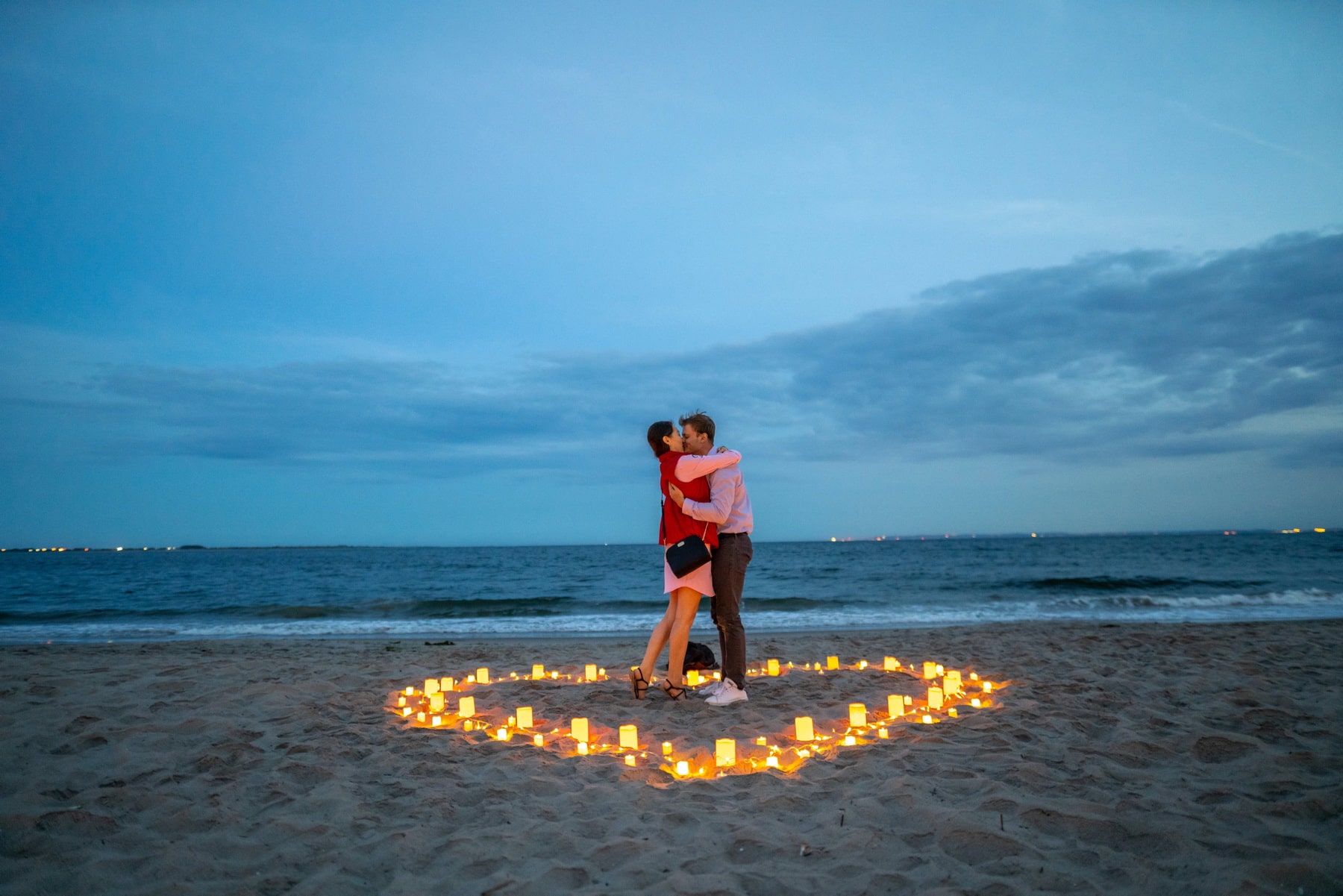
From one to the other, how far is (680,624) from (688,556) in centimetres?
62

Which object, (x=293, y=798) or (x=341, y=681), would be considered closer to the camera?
(x=293, y=798)

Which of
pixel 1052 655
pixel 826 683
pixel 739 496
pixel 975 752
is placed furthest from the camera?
pixel 1052 655

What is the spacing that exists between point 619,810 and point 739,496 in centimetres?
276

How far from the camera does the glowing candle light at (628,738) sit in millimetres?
4512

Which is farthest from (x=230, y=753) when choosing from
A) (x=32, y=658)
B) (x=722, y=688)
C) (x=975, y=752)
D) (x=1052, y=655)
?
(x=1052, y=655)

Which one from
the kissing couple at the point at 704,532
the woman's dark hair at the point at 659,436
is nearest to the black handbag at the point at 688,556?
the kissing couple at the point at 704,532

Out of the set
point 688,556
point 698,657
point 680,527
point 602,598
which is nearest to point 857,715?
point 688,556

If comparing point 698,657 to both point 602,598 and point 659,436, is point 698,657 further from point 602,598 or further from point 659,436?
point 602,598

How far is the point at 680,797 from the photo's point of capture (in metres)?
3.76

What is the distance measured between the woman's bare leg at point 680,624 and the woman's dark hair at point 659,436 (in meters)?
1.12

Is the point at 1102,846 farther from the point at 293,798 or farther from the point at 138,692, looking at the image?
the point at 138,692

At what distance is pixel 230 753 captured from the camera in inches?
175

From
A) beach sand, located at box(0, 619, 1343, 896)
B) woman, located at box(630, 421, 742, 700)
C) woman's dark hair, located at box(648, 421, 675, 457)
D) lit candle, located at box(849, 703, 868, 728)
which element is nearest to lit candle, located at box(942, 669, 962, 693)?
beach sand, located at box(0, 619, 1343, 896)

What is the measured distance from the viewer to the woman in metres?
5.49
